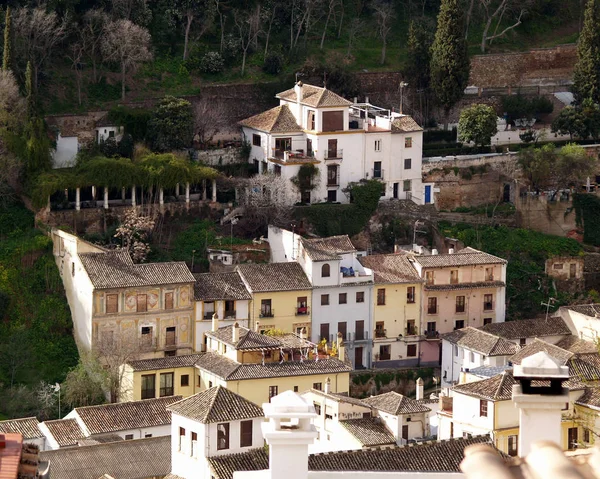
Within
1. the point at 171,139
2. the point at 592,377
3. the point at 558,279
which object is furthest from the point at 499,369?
the point at 171,139

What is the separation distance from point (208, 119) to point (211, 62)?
341cm

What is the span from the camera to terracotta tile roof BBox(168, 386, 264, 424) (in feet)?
136

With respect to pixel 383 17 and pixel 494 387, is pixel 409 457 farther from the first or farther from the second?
pixel 383 17

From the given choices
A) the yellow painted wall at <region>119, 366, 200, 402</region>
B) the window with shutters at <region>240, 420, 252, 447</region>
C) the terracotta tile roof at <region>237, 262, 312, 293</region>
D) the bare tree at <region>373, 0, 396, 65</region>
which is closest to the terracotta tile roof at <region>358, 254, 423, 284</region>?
the terracotta tile roof at <region>237, 262, 312, 293</region>

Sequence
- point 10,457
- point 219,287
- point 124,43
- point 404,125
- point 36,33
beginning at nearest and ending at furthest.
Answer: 1. point 10,457
2. point 219,287
3. point 36,33
4. point 124,43
5. point 404,125

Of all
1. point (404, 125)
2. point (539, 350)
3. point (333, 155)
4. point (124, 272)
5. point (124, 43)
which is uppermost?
point (124, 43)

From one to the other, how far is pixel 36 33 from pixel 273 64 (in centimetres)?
982

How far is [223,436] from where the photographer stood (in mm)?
41281

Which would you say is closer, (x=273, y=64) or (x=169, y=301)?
(x=169, y=301)

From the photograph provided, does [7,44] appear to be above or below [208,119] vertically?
above

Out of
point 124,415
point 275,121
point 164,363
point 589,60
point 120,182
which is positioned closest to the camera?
point 124,415

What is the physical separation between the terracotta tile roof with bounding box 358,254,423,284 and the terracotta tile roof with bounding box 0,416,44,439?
14.2 metres

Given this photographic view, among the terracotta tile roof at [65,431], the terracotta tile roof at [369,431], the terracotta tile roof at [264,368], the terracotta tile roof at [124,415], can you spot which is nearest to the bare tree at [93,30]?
the terracotta tile roof at [264,368]

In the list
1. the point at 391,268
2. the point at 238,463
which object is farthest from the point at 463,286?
the point at 238,463
